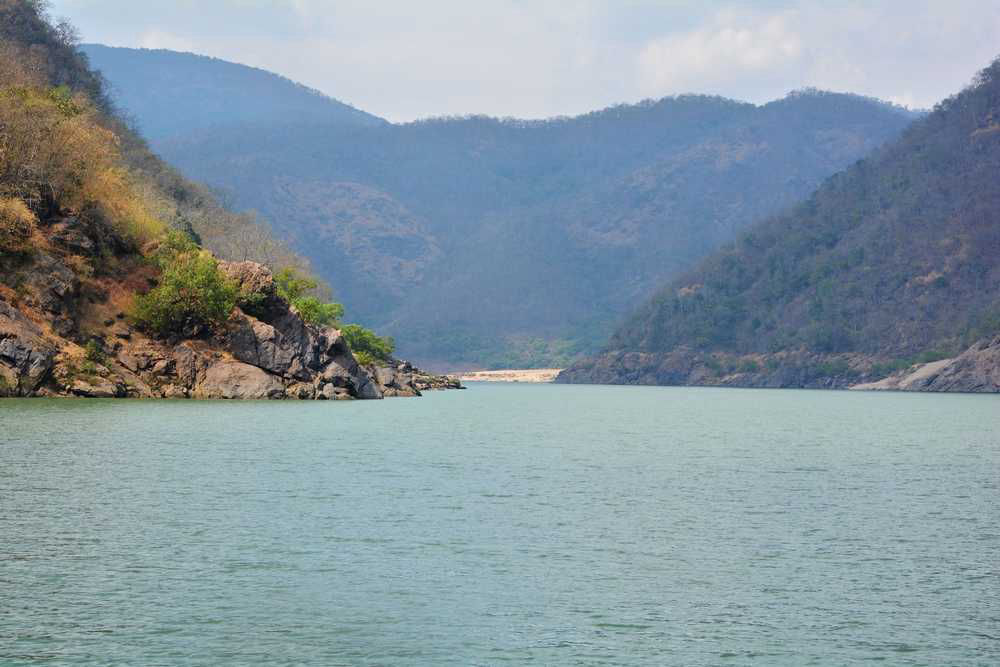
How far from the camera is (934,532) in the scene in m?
33.8

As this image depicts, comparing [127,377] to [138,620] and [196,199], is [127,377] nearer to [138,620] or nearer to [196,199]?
[138,620]

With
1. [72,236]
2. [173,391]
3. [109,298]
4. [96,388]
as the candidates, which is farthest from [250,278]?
[96,388]

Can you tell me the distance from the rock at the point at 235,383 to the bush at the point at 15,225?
17.8 m

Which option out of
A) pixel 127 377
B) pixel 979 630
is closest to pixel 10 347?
pixel 127 377

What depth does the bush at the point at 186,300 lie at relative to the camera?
9500cm

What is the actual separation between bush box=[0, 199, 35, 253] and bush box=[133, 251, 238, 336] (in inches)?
415

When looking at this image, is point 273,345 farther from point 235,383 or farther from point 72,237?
point 72,237

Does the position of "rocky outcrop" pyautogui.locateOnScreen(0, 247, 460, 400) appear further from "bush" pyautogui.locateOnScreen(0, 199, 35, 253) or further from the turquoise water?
the turquoise water

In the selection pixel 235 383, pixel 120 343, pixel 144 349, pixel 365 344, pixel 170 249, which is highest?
pixel 170 249

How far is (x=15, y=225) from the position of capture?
87.7 meters

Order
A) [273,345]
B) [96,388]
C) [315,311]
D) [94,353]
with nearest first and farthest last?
[96,388] → [94,353] → [273,345] → [315,311]

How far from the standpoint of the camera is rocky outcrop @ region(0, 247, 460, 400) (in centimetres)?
8206

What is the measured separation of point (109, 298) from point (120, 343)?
198 inches

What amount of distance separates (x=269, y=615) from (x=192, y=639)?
202 centimetres
